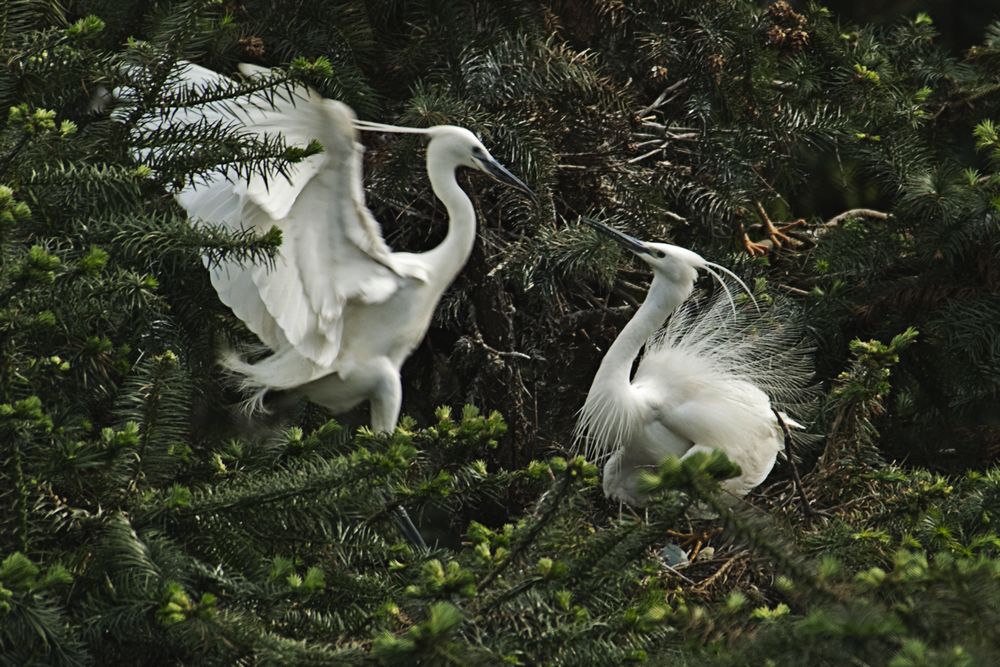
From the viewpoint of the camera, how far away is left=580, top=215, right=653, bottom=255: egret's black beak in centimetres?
Result: 255

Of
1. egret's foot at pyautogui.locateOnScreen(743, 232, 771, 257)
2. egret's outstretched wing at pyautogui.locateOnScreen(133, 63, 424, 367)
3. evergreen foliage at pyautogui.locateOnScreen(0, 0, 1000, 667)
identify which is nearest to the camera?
evergreen foliage at pyautogui.locateOnScreen(0, 0, 1000, 667)

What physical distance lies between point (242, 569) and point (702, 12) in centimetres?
181

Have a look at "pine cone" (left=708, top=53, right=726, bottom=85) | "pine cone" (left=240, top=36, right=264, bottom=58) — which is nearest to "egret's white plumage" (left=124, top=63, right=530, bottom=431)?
"pine cone" (left=240, top=36, right=264, bottom=58)

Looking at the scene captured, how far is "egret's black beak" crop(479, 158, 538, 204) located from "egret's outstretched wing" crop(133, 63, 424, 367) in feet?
0.88

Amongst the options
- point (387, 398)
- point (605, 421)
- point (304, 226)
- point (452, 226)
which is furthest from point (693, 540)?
point (304, 226)

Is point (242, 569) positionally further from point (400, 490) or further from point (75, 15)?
point (75, 15)

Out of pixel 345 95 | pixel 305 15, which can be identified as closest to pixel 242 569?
pixel 345 95

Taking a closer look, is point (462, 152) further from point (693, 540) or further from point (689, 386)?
point (693, 540)

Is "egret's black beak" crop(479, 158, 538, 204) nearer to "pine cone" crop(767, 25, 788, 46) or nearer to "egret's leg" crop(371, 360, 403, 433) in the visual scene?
"egret's leg" crop(371, 360, 403, 433)

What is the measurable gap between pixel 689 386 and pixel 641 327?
0.20 metres

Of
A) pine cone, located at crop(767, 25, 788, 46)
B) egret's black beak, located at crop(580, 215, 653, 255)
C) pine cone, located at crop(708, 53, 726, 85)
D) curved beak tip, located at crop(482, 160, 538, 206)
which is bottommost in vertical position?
egret's black beak, located at crop(580, 215, 653, 255)

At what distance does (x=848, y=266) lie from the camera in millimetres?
2742

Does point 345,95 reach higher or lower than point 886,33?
lower

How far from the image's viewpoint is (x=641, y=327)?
274 centimetres
